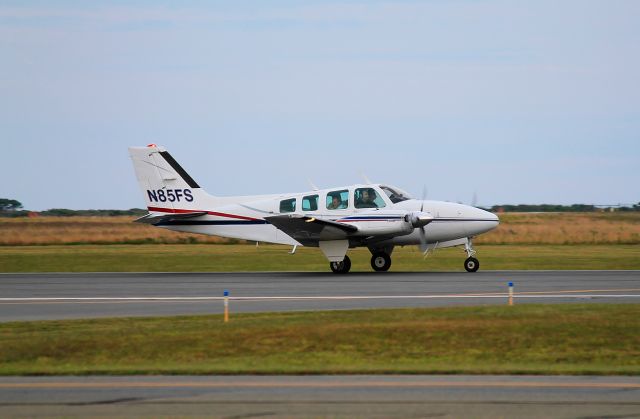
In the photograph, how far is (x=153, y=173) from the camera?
3691cm

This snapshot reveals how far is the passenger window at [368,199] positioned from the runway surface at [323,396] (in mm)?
20527

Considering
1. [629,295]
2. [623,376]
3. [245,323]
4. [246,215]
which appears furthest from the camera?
[246,215]

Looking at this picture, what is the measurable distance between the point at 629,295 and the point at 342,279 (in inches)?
378

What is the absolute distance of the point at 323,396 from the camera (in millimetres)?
12195

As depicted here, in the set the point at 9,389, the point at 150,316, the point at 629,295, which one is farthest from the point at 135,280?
the point at 9,389

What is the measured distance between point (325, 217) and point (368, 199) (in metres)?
1.61

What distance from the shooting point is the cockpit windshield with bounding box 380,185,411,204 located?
1348 inches

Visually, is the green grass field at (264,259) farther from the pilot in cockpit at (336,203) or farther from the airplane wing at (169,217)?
the pilot in cockpit at (336,203)

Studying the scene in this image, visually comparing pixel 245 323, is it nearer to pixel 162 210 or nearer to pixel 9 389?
pixel 9 389

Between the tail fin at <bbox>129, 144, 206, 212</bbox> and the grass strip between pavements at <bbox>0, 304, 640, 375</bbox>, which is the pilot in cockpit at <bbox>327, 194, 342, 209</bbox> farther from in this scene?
the grass strip between pavements at <bbox>0, 304, 640, 375</bbox>

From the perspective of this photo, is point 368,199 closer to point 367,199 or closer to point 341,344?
point 367,199

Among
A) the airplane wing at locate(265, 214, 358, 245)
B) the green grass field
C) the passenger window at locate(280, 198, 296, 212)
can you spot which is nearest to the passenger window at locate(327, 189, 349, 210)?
the airplane wing at locate(265, 214, 358, 245)

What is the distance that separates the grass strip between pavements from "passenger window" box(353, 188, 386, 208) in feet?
44.4

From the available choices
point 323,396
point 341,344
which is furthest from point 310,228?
point 323,396
